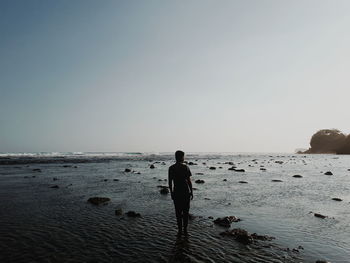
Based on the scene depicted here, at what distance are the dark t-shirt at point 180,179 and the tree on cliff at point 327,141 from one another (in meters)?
185

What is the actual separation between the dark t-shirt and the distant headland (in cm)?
17725

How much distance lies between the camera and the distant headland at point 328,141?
166 m

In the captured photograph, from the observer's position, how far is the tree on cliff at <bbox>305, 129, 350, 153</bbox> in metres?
171

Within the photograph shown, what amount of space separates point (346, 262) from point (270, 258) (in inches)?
95.6

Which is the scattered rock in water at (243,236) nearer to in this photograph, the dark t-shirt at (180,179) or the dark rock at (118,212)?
the dark t-shirt at (180,179)

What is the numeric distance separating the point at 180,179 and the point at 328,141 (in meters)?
201

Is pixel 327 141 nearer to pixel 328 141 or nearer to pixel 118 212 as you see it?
pixel 328 141

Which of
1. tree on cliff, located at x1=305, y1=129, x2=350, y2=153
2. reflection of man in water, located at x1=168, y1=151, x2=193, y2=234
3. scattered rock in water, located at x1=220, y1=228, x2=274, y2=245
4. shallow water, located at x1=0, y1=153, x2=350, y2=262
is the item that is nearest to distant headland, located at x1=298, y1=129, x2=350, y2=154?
tree on cliff, located at x1=305, y1=129, x2=350, y2=153

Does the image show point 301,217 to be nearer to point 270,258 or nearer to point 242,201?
point 242,201

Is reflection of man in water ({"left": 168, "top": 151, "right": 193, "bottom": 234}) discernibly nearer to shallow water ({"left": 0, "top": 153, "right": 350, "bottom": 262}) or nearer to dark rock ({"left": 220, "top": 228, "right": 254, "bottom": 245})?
shallow water ({"left": 0, "top": 153, "right": 350, "bottom": 262})

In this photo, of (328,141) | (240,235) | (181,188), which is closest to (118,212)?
(181,188)

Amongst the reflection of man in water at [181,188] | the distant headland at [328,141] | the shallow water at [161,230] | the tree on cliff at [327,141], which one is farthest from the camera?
the tree on cliff at [327,141]

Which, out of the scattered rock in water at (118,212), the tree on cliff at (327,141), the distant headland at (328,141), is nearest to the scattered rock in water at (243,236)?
the scattered rock in water at (118,212)

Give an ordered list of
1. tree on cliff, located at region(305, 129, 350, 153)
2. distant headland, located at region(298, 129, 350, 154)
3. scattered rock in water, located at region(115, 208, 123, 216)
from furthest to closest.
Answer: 1. tree on cliff, located at region(305, 129, 350, 153)
2. distant headland, located at region(298, 129, 350, 154)
3. scattered rock in water, located at region(115, 208, 123, 216)
